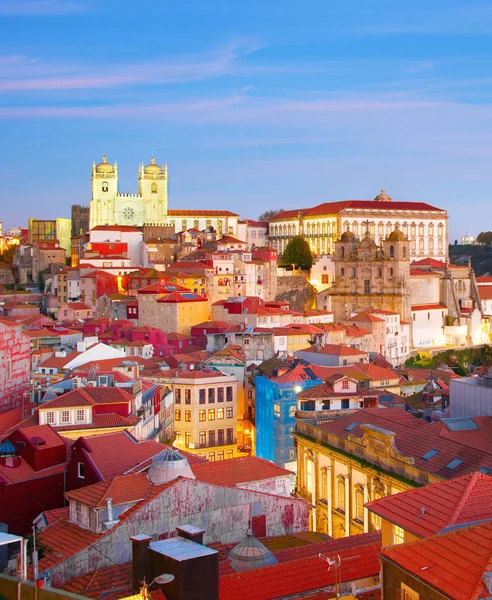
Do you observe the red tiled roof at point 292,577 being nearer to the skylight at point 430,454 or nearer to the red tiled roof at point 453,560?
the red tiled roof at point 453,560

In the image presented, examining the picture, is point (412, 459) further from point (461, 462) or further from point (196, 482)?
A: point (196, 482)

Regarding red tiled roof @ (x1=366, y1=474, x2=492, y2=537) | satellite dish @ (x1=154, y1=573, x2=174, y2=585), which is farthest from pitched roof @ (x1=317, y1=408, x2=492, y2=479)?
satellite dish @ (x1=154, y1=573, x2=174, y2=585)

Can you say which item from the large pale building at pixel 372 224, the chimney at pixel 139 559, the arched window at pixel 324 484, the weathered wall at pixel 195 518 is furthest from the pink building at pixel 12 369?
the large pale building at pixel 372 224

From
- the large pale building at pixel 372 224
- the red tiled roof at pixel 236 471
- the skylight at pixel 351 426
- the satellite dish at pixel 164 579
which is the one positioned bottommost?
the red tiled roof at pixel 236 471

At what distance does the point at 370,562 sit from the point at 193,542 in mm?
3148

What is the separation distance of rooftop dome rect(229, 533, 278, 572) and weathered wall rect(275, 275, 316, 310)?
67143 millimetres

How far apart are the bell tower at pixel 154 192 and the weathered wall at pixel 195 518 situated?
8047 centimetres

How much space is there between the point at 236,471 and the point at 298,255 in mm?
70521

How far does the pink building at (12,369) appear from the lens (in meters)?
34.2

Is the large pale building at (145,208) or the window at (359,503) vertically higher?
the large pale building at (145,208)

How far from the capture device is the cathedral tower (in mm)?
97000

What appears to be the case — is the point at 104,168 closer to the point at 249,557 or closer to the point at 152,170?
the point at 152,170

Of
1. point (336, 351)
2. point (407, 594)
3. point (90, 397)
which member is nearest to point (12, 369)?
A: point (90, 397)

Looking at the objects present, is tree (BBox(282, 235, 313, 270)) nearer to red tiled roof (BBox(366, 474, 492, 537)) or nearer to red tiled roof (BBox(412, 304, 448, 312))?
red tiled roof (BBox(412, 304, 448, 312))
